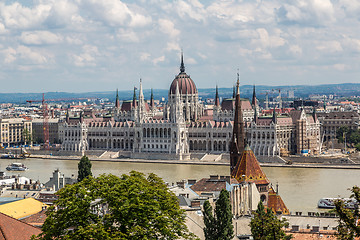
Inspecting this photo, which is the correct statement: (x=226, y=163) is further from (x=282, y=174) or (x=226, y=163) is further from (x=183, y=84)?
(x=183, y=84)

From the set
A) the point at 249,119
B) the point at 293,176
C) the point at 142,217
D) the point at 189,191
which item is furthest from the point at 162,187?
the point at 249,119

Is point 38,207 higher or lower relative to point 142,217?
lower

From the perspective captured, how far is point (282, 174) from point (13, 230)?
5660 centimetres

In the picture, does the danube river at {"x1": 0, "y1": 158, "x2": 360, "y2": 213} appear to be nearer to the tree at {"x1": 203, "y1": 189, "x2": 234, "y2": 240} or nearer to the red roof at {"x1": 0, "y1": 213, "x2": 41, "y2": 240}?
the tree at {"x1": 203, "y1": 189, "x2": 234, "y2": 240}

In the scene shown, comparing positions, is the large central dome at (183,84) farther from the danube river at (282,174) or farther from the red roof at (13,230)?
the red roof at (13,230)

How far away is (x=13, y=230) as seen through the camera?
872 inches

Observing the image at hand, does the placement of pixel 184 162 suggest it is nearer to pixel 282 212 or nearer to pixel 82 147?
pixel 82 147

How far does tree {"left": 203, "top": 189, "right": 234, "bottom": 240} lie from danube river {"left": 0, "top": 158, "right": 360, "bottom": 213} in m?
21.3

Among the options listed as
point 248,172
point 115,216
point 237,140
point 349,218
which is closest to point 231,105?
point 237,140

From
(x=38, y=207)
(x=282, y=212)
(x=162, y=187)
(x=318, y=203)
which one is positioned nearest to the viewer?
(x=162, y=187)

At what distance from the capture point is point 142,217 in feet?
72.6

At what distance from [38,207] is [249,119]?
73.9m

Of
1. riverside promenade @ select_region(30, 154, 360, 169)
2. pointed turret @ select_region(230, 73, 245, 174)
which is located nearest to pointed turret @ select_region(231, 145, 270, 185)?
pointed turret @ select_region(230, 73, 245, 174)

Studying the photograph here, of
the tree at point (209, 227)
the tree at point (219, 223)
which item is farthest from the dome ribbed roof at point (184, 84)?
the tree at point (209, 227)
